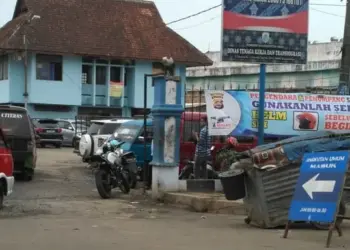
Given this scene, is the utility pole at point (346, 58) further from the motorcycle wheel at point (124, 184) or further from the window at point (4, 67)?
the window at point (4, 67)

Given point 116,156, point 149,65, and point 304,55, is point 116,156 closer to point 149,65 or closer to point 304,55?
point 304,55

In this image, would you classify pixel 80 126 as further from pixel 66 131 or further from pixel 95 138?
pixel 95 138

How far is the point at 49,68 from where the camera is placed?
4259 centimetres

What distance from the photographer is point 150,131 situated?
60.1 feet

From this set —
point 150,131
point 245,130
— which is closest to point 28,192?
point 150,131

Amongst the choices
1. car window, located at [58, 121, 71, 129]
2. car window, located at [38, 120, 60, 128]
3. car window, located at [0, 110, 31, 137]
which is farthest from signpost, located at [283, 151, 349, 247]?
car window, located at [58, 121, 71, 129]

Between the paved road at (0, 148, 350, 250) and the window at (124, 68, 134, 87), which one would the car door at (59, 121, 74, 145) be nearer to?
the window at (124, 68, 134, 87)

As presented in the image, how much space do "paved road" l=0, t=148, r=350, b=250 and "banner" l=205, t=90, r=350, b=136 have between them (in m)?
2.66

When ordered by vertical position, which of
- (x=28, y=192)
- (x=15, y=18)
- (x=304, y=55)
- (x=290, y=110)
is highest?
(x=15, y=18)

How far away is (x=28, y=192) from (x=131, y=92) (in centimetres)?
2943

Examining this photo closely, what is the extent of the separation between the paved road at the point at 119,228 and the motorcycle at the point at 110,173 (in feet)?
0.87

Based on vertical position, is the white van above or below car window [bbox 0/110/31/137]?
Answer: below

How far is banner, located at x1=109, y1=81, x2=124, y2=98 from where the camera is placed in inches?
1732

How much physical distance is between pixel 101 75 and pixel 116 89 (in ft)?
4.83
